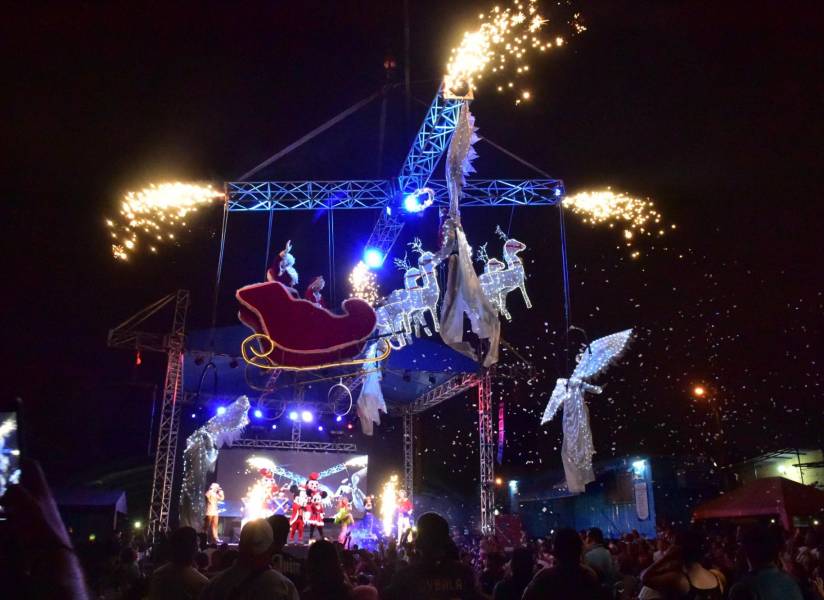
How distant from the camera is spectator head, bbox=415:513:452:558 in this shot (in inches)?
110

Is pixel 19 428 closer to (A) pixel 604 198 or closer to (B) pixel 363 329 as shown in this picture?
(B) pixel 363 329

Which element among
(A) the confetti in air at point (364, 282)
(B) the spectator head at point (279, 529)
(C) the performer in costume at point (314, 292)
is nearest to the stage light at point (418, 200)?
(C) the performer in costume at point (314, 292)

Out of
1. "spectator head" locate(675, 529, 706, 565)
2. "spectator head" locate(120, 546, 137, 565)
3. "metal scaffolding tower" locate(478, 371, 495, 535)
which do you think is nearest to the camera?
"spectator head" locate(675, 529, 706, 565)

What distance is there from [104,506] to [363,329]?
382 inches

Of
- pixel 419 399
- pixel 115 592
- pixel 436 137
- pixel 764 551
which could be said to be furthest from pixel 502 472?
pixel 764 551

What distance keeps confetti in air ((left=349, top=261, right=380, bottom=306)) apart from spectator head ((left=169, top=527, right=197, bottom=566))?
13390 mm

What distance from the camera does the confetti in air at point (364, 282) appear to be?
1680cm

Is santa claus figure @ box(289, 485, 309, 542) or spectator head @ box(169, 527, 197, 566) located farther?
santa claus figure @ box(289, 485, 309, 542)

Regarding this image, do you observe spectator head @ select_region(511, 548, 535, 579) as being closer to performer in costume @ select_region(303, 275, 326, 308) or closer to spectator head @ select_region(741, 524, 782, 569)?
spectator head @ select_region(741, 524, 782, 569)

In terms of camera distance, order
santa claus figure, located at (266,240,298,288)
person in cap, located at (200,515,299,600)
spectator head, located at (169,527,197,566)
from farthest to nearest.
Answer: santa claus figure, located at (266,240,298,288), spectator head, located at (169,527,197,566), person in cap, located at (200,515,299,600)

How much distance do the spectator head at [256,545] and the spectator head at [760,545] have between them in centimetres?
226

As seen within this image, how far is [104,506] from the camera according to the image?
1574cm

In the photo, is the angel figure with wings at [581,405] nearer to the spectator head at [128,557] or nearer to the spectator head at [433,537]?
the spectator head at [128,557]

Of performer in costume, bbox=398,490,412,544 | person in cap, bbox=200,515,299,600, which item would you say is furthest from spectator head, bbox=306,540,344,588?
performer in costume, bbox=398,490,412,544
